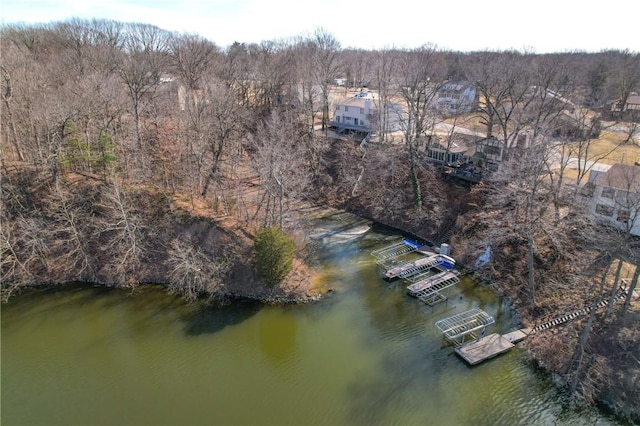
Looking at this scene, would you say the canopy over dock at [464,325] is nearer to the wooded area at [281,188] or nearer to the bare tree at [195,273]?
the wooded area at [281,188]

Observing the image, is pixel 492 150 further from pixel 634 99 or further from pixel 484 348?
pixel 634 99

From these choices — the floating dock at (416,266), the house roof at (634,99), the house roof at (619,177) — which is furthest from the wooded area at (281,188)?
the house roof at (634,99)

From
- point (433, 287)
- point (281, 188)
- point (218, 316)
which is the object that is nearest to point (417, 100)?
point (281, 188)

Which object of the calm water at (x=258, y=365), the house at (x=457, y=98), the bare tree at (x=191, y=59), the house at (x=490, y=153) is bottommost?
the calm water at (x=258, y=365)

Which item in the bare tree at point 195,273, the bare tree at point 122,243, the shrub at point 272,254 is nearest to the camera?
the shrub at point 272,254

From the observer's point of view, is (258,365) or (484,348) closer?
(258,365)
